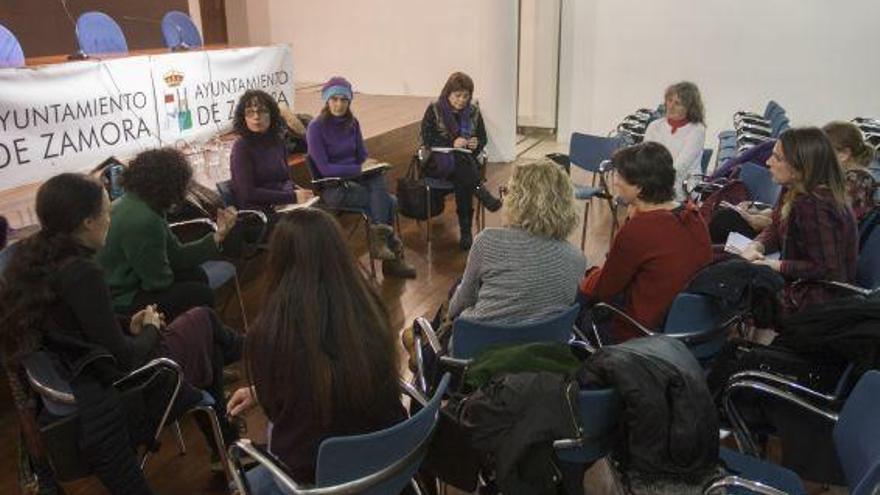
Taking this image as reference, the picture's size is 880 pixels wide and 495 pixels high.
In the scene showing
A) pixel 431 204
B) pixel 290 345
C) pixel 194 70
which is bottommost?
pixel 431 204

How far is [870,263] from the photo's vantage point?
274 cm

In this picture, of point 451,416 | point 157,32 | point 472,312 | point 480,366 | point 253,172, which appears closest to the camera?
point 451,416

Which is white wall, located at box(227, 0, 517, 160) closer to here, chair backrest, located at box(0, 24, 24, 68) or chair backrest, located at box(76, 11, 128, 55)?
chair backrest, located at box(76, 11, 128, 55)

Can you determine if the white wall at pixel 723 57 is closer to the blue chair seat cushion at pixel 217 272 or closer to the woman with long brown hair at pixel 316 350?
the blue chair seat cushion at pixel 217 272

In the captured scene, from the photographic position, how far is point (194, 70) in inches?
188

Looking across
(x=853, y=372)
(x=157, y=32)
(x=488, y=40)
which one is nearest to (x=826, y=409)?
(x=853, y=372)

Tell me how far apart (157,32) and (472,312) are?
7782 millimetres

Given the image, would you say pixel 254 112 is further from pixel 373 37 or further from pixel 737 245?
pixel 373 37

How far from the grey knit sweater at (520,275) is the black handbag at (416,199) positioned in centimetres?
232

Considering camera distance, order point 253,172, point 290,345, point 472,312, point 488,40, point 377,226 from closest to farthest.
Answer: point 290,345 < point 472,312 < point 253,172 < point 377,226 < point 488,40

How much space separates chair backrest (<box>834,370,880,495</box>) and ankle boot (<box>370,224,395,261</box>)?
2828mm

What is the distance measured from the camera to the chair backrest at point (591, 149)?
461cm

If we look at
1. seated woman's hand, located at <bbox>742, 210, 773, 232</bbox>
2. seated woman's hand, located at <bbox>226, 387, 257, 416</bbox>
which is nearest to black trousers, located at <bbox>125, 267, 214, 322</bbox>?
seated woman's hand, located at <bbox>226, 387, 257, 416</bbox>

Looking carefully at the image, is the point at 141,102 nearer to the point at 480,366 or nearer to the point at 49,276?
the point at 49,276
